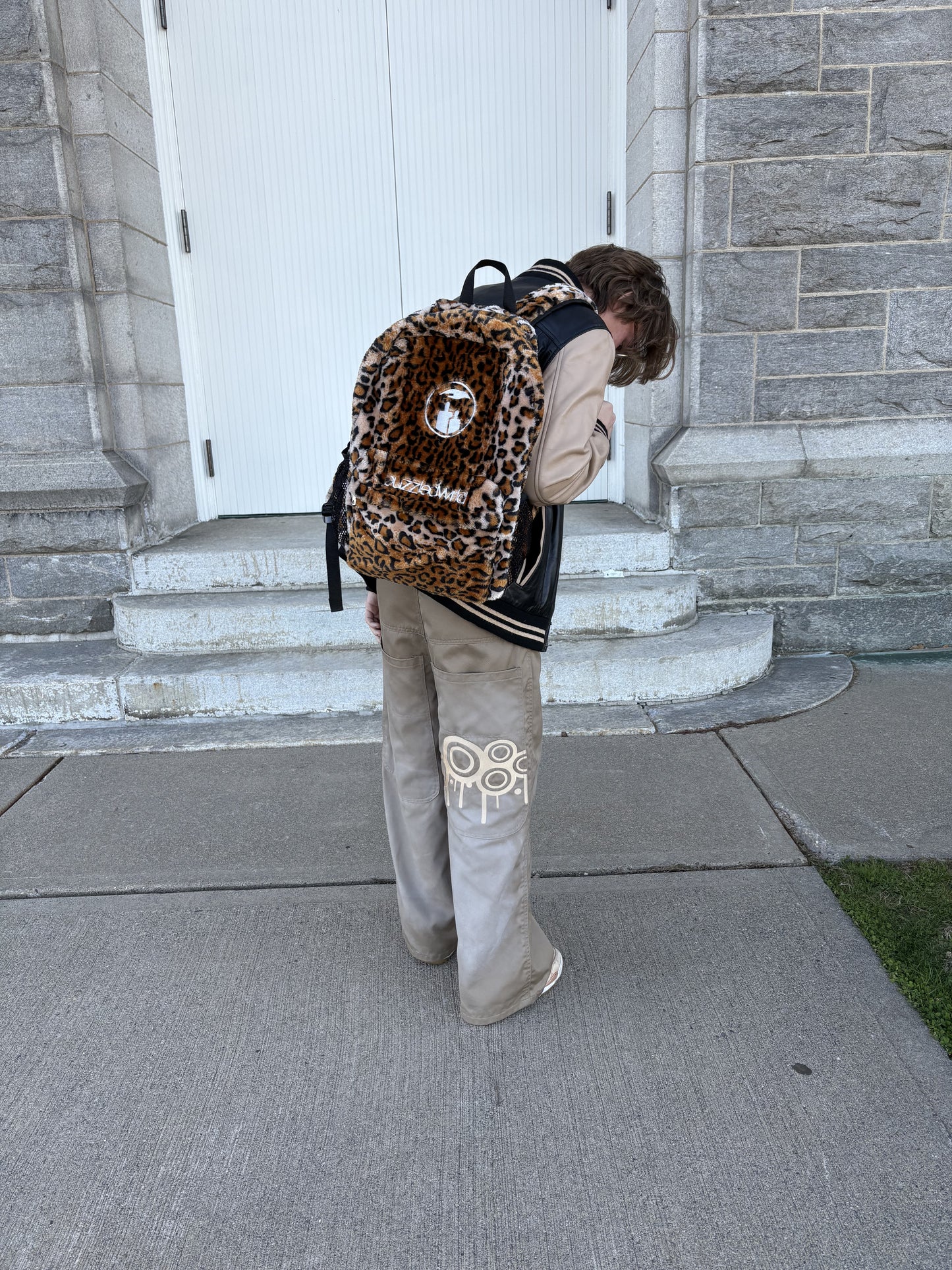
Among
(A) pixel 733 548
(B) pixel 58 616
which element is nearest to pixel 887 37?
(A) pixel 733 548

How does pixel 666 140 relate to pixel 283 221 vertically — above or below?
above

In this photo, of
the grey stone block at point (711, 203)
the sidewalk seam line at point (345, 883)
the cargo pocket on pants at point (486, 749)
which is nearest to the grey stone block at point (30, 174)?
the grey stone block at point (711, 203)

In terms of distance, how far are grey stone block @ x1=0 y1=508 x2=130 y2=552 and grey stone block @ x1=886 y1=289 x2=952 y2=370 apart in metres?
3.66

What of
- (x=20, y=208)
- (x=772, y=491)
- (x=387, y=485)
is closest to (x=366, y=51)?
(x=20, y=208)

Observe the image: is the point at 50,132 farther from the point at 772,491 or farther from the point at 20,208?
the point at 772,491

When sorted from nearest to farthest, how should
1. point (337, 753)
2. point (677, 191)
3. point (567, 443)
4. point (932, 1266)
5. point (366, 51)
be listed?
point (932, 1266) → point (567, 443) → point (337, 753) → point (677, 191) → point (366, 51)

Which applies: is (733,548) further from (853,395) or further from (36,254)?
(36,254)

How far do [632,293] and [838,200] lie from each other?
9.01ft

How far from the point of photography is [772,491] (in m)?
4.41

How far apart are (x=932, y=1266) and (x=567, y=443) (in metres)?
1.54

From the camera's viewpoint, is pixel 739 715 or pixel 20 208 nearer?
pixel 739 715

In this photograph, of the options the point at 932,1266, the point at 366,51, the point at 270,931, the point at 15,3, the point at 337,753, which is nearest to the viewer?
the point at 932,1266

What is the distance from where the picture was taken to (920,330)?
4.29m

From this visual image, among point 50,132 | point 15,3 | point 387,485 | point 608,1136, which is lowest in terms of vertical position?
point 608,1136
